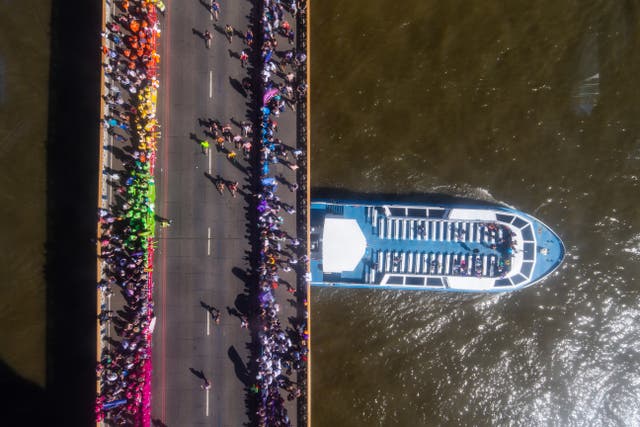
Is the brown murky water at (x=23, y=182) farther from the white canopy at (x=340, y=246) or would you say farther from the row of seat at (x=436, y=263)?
the row of seat at (x=436, y=263)

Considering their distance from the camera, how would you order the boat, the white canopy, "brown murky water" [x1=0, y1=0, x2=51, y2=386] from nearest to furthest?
"brown murky water" [x1=0, y1=0, x2=51, y2=386]
the white canopy
the boat

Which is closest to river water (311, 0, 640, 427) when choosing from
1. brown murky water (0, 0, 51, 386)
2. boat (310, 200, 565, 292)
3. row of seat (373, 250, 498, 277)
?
boat (310, 200, 565, 292)

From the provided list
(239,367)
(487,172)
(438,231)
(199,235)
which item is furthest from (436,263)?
(199,235)

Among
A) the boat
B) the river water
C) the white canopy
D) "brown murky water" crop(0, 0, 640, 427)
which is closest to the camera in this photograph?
the white canopy

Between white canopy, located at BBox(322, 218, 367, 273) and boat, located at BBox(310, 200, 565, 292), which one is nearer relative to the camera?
white canopy, located at BBox(322, 218, 367, 273)

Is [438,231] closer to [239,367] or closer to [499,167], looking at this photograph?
[499,167]

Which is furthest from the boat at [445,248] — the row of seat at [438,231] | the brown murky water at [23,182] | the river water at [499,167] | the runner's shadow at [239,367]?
the brown murky water at [23,182]

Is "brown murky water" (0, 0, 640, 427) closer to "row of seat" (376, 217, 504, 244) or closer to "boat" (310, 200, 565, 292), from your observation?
"boat" (310, 200, 565, 292)
